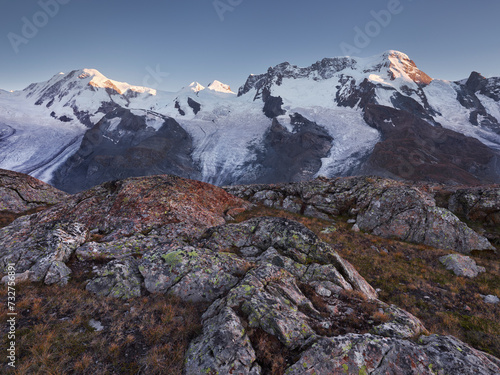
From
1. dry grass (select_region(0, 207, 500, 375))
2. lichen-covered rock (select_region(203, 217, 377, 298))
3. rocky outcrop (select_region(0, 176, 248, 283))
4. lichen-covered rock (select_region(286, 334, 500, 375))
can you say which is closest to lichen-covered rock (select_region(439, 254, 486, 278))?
dry grass (select_region(0, 207, 500, 375))

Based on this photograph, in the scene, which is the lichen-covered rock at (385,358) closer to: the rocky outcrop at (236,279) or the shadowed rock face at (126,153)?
the rocky outcrop at (236,279)

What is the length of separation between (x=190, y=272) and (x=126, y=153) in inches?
6934

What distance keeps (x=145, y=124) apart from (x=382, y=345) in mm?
218441

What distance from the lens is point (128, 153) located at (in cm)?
15862

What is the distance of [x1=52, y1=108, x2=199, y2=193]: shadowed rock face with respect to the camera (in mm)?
149125

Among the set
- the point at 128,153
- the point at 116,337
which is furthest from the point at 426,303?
the point at 128,153

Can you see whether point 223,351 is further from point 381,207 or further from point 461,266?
point 381,207

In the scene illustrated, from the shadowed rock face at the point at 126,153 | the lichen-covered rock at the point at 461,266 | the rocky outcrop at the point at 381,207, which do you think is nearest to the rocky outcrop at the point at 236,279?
the lichen-covered rock at the point at 461,266

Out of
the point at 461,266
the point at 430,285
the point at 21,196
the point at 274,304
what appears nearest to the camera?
the point at 274,304

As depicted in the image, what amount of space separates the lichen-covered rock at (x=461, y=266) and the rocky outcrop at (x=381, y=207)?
3.88 meters

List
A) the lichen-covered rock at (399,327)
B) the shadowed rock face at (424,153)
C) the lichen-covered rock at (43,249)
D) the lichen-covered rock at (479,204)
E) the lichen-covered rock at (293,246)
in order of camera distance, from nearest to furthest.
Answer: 1. the lichen-covered rock at (399,327)
2. the lichen-covered rock at (43,249)
3. the lichen-covered rock at (293,246)
4. the lichen-covered rock at (479,204)
5. the shadowed rock face at (424,153)

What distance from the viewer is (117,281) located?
9109mm

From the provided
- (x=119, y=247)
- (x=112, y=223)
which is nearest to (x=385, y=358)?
(x=119, y=247)

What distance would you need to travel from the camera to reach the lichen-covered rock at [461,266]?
46.8 ft
